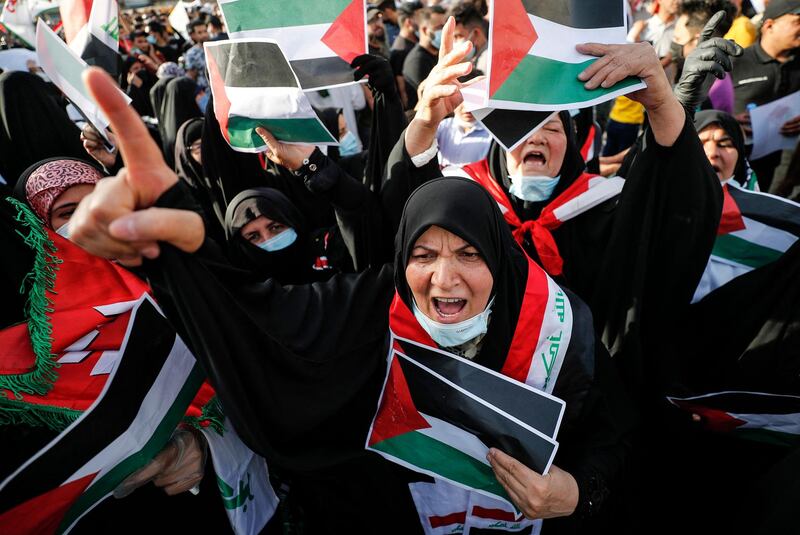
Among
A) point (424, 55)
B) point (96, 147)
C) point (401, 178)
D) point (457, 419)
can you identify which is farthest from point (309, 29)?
point (424, 55)

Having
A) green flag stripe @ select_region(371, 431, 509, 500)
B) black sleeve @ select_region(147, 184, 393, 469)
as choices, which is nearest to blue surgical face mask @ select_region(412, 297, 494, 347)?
black sleeve @ select_region(147, 184, 393, 469)

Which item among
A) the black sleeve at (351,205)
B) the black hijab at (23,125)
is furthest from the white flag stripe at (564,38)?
the black hijab at (23,125)

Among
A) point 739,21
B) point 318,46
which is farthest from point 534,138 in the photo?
point 739,21

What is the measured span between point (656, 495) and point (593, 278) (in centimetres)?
108

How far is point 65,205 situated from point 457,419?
1.88 metres

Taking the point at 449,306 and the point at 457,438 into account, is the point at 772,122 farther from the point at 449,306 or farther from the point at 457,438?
the point at 457,438

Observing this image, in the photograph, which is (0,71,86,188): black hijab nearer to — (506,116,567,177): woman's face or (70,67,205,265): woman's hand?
(70,67,205,265): woman's hand

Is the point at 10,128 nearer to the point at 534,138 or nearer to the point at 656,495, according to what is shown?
the point at 534,138

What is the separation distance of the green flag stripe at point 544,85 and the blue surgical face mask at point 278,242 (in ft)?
4.42

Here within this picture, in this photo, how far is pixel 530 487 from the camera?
154 cm

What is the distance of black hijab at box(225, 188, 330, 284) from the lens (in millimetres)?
2543

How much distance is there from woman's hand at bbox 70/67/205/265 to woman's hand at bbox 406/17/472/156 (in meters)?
1.09

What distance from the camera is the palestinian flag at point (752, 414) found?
1.84m

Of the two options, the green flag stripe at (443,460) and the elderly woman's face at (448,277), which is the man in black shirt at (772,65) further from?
the green flag stripe at (443,460)
